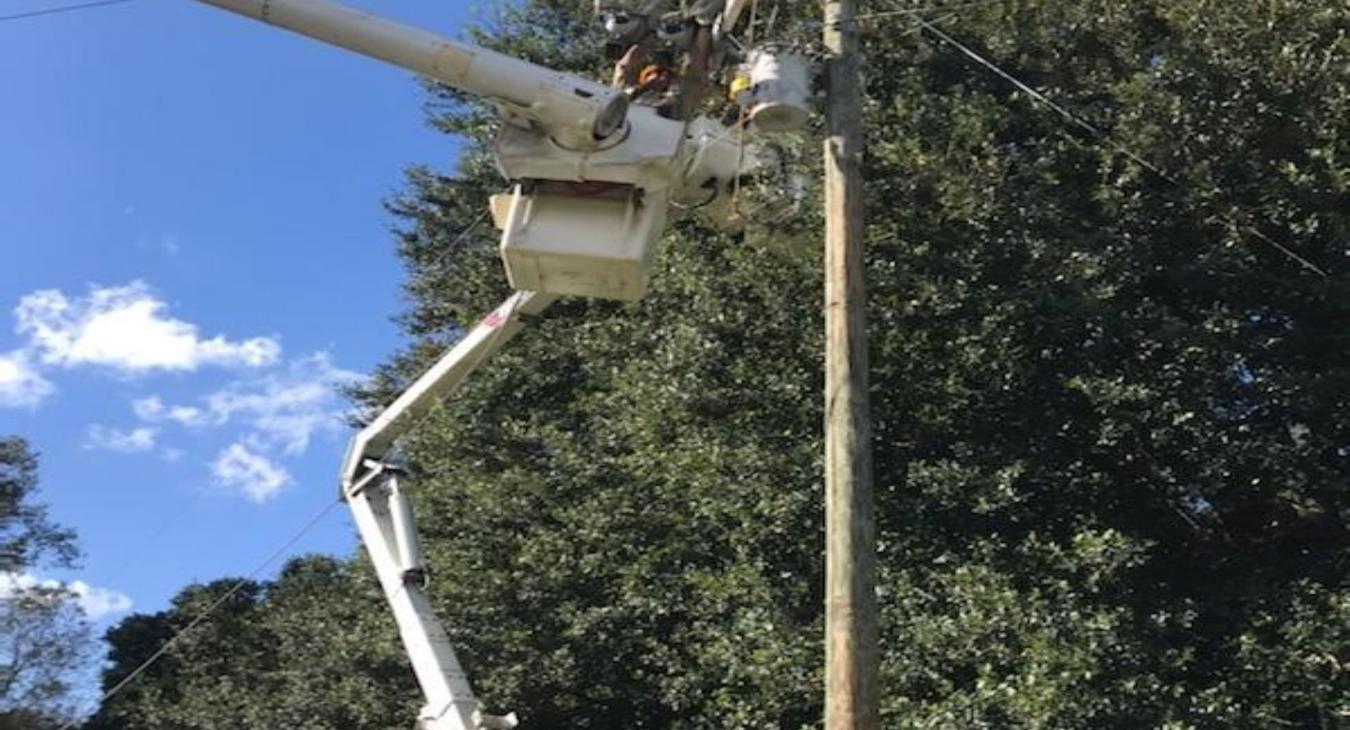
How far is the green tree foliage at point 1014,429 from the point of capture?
1072cm

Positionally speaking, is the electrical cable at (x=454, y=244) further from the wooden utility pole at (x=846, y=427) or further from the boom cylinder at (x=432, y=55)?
the wooden utility pole at (x=846, y=427)

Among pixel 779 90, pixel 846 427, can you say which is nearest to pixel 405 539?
pixel 846 427

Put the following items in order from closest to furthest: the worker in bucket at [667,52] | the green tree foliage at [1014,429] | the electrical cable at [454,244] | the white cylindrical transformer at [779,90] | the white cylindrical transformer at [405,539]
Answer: the white cylindrical transformer at [779,90]
the worker in bucket at [667,52]
the white cylindrical transformer at [405,539]
the green tree foliage at [1014,429]
the electrical cable at [454,244]

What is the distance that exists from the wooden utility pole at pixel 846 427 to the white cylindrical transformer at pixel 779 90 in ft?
0.71

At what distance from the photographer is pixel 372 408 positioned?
22891mm

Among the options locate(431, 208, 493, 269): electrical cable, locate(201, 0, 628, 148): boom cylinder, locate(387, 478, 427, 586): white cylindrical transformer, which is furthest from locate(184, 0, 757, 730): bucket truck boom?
locate(431, 208, 493, 269): electrical cable

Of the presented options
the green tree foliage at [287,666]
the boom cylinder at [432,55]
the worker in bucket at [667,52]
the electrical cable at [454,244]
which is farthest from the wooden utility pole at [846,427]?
the electrical cable at [454,244]

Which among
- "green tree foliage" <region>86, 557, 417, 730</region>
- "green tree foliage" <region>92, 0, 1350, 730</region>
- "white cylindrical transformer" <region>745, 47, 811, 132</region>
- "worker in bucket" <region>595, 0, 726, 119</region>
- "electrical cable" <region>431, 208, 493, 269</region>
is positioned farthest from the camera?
"electrical cable" <region>431, 208, 493, 269</region>

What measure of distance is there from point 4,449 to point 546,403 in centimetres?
1994

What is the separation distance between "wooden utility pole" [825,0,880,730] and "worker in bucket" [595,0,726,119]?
2.82 ft

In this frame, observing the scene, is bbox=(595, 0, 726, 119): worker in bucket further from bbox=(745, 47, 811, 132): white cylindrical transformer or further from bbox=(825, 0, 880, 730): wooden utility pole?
bbox=(825, 0, 880, 730): wooden utility pole

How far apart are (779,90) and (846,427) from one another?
209cm

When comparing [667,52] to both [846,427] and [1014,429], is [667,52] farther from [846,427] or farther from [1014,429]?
[1014,429]

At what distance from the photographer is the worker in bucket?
841cm
